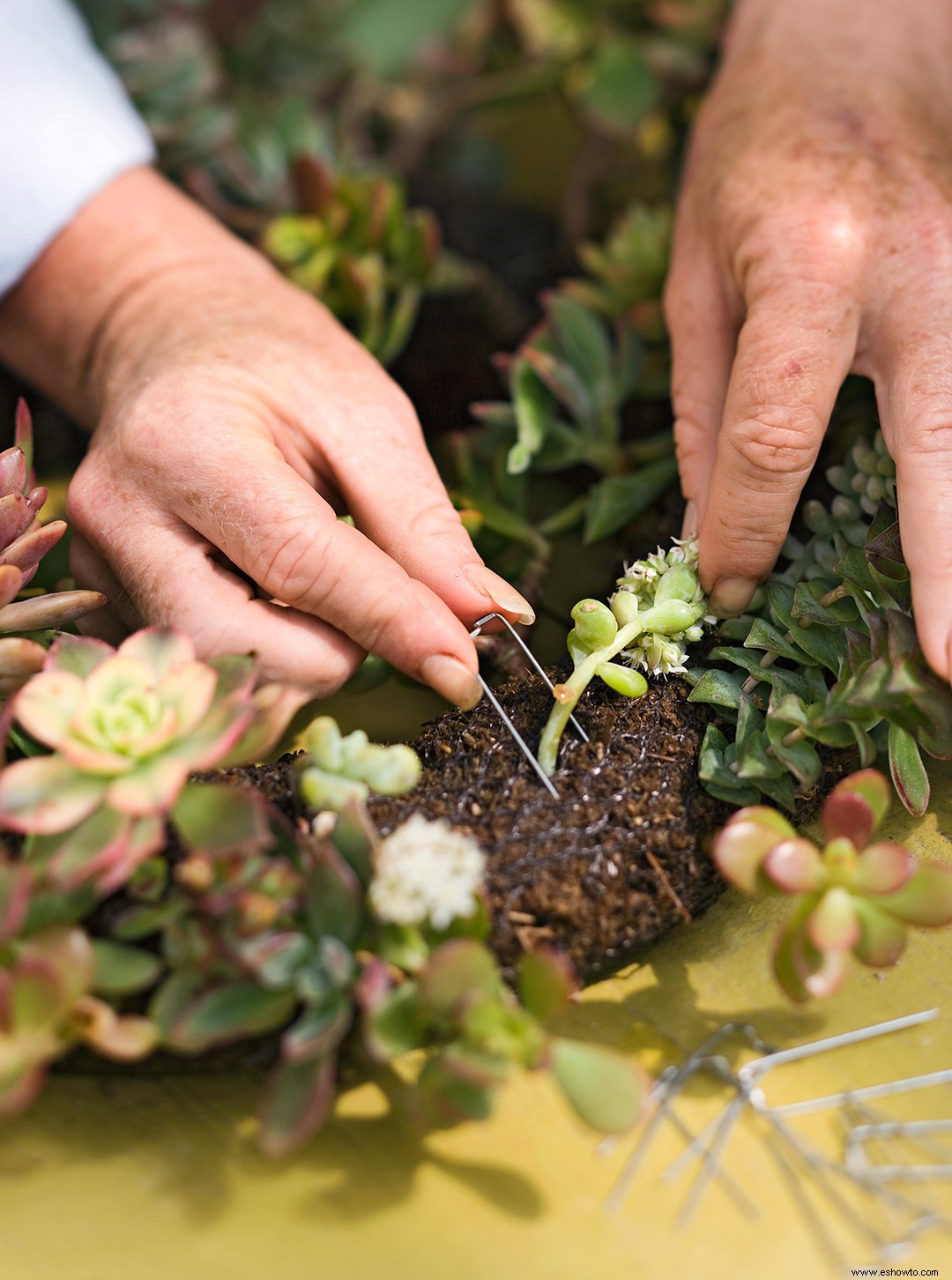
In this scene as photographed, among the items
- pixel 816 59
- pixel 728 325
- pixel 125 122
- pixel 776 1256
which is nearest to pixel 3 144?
pixel 125 122

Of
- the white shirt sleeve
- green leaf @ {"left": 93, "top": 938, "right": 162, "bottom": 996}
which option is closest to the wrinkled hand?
green leaf @ {"left": 93, "top": 938, "right": 162, "bottom": 996}

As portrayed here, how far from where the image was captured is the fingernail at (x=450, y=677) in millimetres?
811

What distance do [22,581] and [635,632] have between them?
482 millimetres

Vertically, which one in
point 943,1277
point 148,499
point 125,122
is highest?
point 125,122

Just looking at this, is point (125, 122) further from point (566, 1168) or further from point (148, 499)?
point (566, 1168)

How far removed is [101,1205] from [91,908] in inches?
7.5

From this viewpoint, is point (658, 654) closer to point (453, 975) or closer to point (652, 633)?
point (652, 633)

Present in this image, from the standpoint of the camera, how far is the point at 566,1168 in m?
0.68

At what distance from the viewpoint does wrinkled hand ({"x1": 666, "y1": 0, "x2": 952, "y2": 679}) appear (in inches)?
34.2

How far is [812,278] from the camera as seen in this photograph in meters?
0.93

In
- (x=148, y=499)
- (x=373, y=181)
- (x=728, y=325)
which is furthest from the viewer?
(x=373, y=181)

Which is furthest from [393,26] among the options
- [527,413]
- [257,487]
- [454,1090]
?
[454,1090]

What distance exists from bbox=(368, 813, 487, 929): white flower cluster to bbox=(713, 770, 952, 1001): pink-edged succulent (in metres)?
0.17

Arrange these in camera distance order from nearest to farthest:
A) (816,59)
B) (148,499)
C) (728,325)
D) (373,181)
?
(148,499) < (728,325) < (816,59) < (373,181)
